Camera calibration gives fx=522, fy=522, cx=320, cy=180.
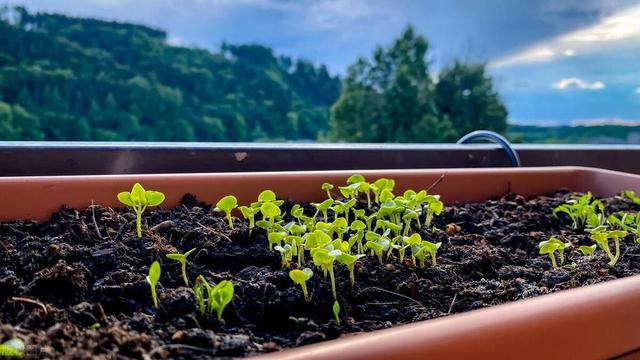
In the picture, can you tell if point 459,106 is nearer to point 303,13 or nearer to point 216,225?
point 303,13

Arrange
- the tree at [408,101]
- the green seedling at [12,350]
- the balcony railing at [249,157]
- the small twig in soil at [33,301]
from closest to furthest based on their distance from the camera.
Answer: the green seedling at [12,350]
the small twig in soil at [33,301]
the balcony railing at [249,157]
the tree at [408,101]

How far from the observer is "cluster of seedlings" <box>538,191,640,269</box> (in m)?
0.68

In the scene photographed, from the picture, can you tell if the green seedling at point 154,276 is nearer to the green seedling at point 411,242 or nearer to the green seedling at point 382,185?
the green seedling at point 411,242

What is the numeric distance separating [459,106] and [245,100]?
4759 millimetres

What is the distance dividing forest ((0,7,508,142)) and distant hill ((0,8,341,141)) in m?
0.02

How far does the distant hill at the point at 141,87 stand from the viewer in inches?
329

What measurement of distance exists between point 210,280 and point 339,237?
0.19 meters

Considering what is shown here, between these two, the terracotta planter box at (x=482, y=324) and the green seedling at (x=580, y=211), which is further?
the green seedling at (x=580, y=211)

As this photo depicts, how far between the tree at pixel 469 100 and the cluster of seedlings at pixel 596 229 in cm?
983

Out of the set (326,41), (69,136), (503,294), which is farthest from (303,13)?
(503,294)

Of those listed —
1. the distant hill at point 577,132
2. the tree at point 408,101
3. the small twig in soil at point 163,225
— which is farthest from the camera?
the tree at point 408,101

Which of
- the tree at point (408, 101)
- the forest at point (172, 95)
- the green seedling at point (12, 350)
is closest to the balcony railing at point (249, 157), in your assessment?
the green seedling at point (12, 350)

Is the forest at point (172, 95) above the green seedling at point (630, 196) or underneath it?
above

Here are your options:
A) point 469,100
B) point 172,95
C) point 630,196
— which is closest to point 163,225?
point 630,196
